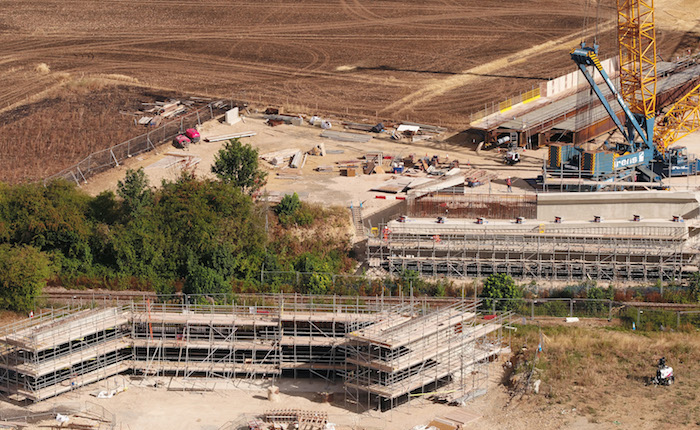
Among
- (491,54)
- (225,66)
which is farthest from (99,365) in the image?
(491,54)

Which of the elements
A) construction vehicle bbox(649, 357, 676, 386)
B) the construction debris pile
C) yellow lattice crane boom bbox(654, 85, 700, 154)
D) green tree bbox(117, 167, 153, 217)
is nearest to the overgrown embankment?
construction vehicle bbox(649, 357, 676, 386)

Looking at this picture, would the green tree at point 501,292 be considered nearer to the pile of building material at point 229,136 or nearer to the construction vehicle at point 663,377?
the construction vehicle at point 663,377

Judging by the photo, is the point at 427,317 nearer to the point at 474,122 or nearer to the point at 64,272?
the point at 64,272

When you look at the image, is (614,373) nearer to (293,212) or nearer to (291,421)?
(291,421)

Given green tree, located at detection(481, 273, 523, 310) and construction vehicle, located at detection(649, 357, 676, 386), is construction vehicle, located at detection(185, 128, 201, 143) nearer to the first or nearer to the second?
green tree, located at detection(481, 273, 523, 310)

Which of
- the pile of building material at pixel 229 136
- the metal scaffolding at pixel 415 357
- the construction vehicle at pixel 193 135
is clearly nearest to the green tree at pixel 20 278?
the metal scaffolding at pixel 415 357
